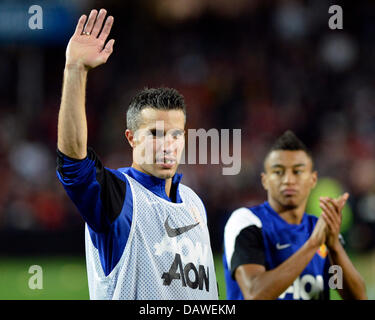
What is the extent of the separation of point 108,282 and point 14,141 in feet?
45.9

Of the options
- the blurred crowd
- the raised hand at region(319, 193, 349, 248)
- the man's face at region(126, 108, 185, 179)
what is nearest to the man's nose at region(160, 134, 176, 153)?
the man's face at region(126, 108, 185, 179)

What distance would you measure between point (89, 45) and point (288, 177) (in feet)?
7.99

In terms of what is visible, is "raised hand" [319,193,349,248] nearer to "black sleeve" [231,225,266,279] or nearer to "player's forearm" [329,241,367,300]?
"player's forearm" [329,241,367,300]

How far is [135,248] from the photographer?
3316mm

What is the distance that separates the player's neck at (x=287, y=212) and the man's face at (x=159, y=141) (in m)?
1.83

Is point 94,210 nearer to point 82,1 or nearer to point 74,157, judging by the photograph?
point 74,157

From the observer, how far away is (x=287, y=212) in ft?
17.0

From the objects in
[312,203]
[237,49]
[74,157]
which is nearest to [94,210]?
[74,157]

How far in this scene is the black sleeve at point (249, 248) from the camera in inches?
185

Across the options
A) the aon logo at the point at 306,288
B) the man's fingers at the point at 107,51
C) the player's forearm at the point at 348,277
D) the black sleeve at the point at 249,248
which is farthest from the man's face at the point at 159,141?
the aon logo at the point at 306,288

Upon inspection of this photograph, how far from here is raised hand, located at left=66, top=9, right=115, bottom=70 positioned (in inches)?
123

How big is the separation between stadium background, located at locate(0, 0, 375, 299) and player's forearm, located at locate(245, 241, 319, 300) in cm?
680

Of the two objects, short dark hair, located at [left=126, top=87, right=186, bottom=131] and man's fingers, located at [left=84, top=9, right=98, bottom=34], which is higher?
man's fingers, located at [left=84, top=9, right=98, bottom=34]

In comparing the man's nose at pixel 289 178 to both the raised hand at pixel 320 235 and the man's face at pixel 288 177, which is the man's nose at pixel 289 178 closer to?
the man's face at pixel 288 177
